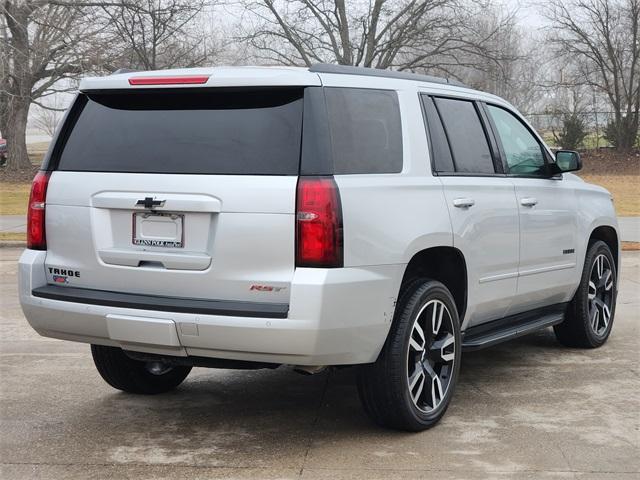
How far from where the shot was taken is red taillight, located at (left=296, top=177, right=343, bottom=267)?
4.41 meters

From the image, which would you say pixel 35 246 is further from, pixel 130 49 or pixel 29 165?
pixel 29 165

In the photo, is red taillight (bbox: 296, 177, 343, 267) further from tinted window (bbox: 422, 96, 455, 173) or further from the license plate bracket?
tinted window (bbox: 422, 96, 455, 173)

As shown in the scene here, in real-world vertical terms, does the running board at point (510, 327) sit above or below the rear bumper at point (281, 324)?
below

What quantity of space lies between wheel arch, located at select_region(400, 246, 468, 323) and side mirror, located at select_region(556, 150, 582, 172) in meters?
1.59

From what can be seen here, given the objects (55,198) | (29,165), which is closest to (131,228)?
(55,198)

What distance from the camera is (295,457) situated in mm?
4695

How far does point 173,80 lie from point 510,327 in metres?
2.75

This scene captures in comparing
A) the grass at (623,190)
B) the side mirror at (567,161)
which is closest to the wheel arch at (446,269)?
the side mirror at (567,161)

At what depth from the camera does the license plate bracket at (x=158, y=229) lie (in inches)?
182

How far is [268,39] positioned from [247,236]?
33.7m

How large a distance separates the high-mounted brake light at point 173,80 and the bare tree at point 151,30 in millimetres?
25891

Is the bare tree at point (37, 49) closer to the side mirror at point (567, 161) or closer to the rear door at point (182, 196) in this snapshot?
the side mirror at point (567, 161)

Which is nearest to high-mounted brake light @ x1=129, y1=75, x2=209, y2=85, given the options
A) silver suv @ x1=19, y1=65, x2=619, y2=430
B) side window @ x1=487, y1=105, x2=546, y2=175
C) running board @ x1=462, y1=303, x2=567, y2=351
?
silver suv @ x1=19, y1=65, x2=619, y2=430

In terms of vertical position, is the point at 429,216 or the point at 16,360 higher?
the point at 429,216
